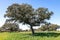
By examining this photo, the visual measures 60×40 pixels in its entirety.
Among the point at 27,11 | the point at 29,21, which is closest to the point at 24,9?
the point at 27,11

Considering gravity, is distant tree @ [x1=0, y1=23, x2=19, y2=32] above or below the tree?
below

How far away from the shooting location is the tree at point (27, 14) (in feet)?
128

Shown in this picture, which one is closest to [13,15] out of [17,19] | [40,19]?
[17,19]

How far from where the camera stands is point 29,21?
4038cm

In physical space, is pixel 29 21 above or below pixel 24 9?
below

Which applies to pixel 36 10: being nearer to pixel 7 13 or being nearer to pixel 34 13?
pixel 34 13

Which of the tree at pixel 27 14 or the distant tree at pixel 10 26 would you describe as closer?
the tree at pixel 27 14

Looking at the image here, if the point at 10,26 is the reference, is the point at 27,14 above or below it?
above

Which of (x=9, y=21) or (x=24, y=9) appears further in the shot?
(x=9, y=21)

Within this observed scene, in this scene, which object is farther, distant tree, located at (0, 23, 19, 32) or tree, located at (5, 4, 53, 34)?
distant tree, located at (0, 23, 19, 32)

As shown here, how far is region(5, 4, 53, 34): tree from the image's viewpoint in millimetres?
39031

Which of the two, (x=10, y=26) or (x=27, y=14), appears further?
(x=10, y=26)

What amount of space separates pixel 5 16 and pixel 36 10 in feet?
25.9

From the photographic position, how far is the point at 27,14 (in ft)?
128
